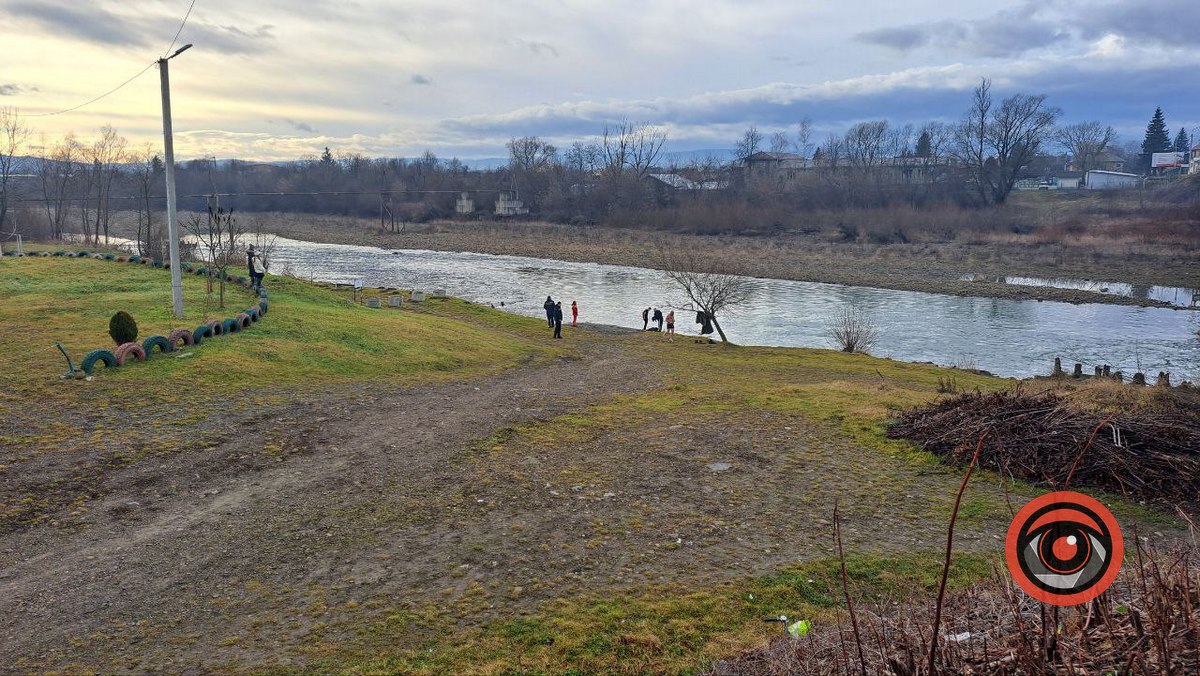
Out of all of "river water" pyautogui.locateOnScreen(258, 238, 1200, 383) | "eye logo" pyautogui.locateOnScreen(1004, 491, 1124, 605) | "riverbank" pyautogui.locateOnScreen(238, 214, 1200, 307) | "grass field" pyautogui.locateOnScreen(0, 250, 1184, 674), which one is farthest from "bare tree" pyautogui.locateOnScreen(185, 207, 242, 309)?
"riverbank" pyautogui.locateOnScreen(238, 214, 1200, 307)

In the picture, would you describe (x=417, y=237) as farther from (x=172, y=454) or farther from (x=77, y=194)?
(x=172, y=454)

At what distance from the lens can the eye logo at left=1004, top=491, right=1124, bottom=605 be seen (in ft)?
8.77

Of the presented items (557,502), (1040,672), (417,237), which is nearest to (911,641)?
(1040,672)

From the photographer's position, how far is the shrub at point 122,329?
14.7 meters

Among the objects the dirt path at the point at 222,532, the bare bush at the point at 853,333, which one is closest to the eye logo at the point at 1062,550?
the dirt path at the point at 222,532

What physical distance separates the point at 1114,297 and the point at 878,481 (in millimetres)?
38888

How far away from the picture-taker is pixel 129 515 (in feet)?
27.7

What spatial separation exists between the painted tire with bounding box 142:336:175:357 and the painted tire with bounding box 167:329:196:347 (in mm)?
81

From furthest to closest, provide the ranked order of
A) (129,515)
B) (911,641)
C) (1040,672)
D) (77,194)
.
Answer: (77,194) < (129,515) < (911,641) < (1040,672)

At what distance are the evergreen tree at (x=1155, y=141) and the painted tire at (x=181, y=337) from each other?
457 feet

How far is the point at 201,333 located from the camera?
55.0ft

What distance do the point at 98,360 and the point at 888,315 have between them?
108ft

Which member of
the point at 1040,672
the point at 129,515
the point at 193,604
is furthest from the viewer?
the point at 129,515

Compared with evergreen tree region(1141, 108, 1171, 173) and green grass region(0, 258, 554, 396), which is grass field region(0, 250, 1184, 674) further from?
evergreen tree region(1141, 108, 1171, 173)
